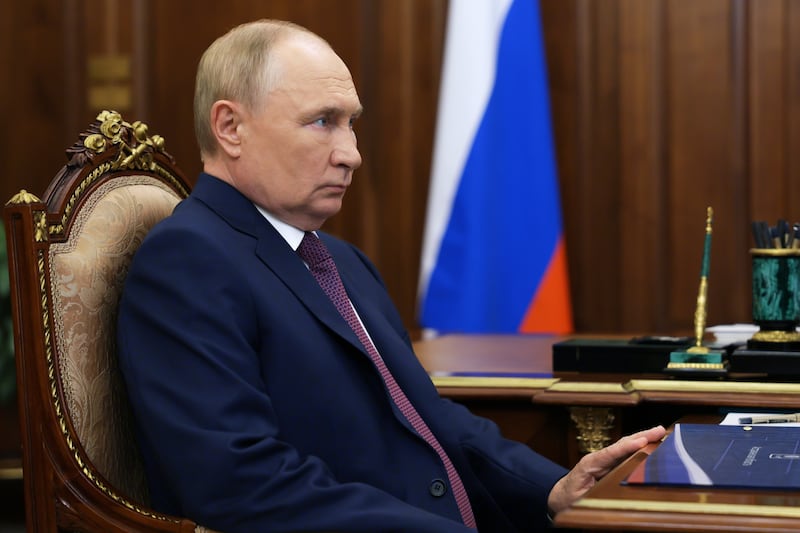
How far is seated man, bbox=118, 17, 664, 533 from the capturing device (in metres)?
1.53

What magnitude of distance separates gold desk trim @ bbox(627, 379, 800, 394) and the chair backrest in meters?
0.97

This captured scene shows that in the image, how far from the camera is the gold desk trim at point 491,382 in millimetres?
2232

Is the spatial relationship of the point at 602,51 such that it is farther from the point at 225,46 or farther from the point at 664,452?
the point at 664,452

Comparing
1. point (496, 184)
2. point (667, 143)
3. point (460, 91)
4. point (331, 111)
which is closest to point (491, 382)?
point (331, 111)

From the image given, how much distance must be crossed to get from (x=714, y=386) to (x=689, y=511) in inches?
35.2

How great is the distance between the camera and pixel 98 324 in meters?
1.75

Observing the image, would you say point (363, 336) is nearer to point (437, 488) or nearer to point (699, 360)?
point (437, 488)

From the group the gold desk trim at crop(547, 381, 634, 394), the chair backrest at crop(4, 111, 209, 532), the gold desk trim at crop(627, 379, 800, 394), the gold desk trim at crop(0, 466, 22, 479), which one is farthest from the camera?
the gold desk trim at crop(0, 466, 22, 479)

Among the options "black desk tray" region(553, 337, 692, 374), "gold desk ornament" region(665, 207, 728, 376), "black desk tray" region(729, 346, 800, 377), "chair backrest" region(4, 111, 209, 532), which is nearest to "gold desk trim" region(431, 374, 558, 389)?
"black desk tray" region(553, 337, 692, 374)

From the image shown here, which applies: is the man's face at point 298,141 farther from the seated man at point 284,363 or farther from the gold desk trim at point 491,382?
the gold desk trim at point 491,382

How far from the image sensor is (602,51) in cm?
421

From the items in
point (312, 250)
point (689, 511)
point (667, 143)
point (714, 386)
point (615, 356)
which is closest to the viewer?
point (689, 511)

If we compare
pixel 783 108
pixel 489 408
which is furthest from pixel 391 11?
pixel 489 408

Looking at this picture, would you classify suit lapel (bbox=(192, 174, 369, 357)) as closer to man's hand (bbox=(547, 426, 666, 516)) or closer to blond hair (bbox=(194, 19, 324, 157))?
blond hair (bbox=(194, 19, 324, 157))
